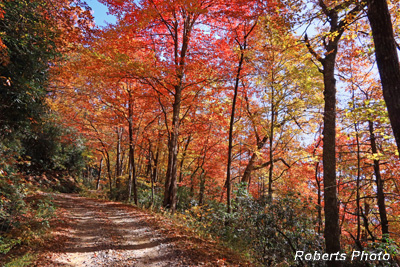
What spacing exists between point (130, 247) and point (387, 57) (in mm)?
7368

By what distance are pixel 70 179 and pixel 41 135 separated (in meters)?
7.01

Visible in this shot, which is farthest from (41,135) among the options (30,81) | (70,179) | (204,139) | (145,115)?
(204,139)

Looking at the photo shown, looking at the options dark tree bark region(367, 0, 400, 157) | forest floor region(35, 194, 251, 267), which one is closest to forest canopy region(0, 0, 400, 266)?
dark tree bark region(367, 0, 400, 157)

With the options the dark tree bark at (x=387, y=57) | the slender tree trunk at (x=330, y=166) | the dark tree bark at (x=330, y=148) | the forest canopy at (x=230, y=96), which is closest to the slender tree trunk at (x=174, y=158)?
the forest canopy at (x=230, y=96)

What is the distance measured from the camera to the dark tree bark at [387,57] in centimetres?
308

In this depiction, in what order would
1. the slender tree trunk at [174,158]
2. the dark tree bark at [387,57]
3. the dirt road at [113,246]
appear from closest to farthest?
the dark tree bark at [387,57] < the dirt road at [113,246] < the slender tree trunk at [174,158]

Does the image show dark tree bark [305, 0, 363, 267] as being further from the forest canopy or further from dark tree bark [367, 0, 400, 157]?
dark tree bark [367, 0, 400, 157]

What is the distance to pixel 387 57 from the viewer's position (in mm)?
3152

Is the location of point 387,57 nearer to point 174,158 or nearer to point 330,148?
point 330,148

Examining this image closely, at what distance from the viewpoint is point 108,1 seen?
9.80 meters

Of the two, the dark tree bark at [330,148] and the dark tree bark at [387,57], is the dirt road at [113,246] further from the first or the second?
the dark tree bark at [387,57]

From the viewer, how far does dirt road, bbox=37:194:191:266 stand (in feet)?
17.2

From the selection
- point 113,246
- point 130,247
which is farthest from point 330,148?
point 113,246

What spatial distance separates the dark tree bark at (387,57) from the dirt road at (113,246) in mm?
5173
